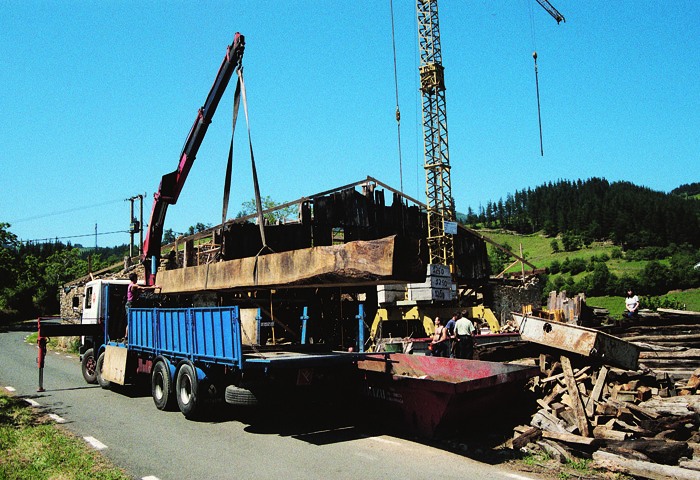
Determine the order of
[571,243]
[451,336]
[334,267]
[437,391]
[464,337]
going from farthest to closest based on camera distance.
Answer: [571,243]
[451,336]
[464,337]
[437,391]
[334,267]

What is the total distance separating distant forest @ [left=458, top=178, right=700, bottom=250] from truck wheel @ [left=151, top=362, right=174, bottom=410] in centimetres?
10895

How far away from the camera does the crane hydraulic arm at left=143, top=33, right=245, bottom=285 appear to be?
44.7ft

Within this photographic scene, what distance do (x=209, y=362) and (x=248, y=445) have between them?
1692mm

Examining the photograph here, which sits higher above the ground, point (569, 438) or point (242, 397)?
point (242, 397)

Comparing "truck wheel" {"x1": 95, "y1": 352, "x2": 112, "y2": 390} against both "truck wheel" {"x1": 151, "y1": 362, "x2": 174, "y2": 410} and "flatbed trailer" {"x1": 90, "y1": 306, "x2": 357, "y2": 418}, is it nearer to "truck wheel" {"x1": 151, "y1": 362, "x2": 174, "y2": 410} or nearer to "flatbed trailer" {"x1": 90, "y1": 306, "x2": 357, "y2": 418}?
"flatbed trailer" {"x1": 90, "y1": 306, "x2": 357, "y2": 418}

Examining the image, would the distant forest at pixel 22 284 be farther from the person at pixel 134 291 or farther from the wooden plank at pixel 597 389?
the wooden plank at pixel 597 389

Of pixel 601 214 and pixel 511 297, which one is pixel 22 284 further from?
pixel 601 214

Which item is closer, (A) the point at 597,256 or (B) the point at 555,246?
(A) the point at 597,256

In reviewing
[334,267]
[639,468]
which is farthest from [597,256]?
[334,267]

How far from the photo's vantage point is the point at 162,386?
33.2 feet

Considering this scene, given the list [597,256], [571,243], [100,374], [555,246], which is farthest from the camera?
[555,246]

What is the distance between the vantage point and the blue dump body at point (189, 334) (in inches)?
314

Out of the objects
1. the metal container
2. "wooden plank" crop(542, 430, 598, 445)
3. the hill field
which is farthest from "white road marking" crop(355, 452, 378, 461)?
the hill field

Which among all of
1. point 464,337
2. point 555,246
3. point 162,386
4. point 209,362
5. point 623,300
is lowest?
point 623,300
